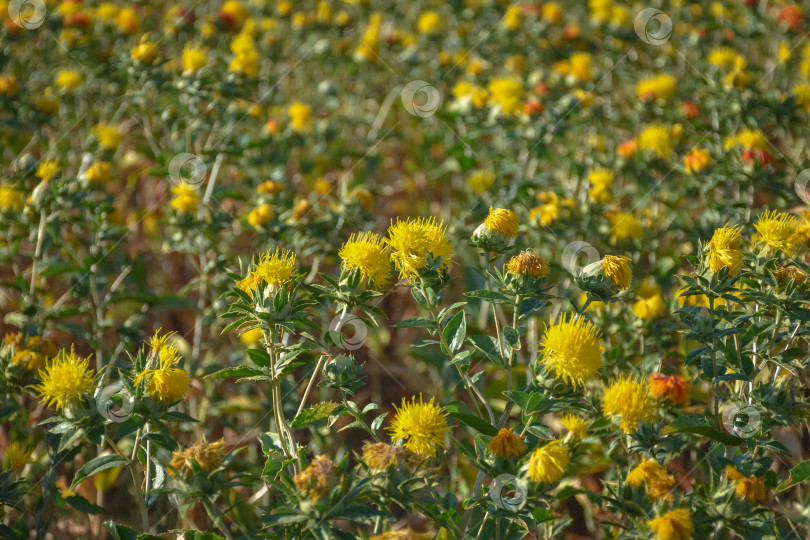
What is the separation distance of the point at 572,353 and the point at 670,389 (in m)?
0.40

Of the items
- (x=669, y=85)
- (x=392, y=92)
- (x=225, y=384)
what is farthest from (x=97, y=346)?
(x=669, y=85)

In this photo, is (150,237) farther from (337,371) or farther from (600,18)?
(600,18)

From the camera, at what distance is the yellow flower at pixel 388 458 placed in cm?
145

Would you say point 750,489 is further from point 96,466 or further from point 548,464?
point 96,466

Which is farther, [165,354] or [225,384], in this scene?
[225,384]

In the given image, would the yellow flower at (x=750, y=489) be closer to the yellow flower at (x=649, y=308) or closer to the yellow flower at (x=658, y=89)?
the yellow flower at (x=649, y=308)

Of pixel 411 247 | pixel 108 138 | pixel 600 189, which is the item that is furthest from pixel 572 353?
pixel 108 138

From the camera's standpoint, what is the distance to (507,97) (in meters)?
3.48

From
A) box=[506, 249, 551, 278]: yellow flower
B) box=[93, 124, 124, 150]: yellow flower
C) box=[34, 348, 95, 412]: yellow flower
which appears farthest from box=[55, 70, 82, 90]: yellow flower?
box=[506, 249, 551, 278]: yellow flower

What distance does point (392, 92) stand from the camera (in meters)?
4.42

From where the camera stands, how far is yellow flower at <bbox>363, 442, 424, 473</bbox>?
4.77ft

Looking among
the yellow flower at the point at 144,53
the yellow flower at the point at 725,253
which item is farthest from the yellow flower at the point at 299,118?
the yellow flower at the point at 725,253

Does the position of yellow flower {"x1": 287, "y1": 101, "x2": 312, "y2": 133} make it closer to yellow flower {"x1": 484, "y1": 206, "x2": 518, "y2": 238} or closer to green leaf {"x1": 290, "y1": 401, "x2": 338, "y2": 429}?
yellow flower {"x1": 484, "y1": 206, "x2": 518, "y2": 238}

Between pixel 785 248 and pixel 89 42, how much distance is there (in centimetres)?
355
